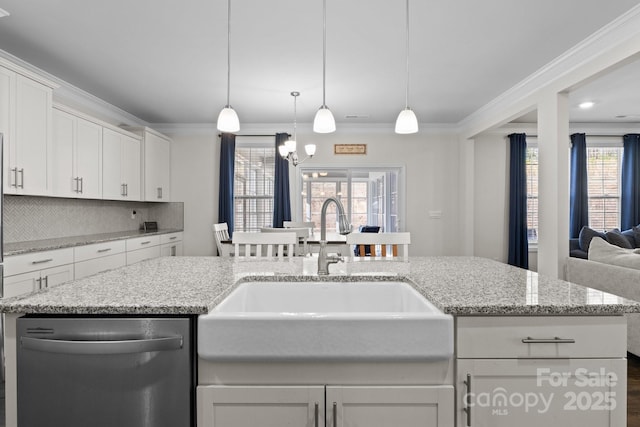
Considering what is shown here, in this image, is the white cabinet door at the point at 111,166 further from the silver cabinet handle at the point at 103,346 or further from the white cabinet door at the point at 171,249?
the silver cabinet handle at the point at 103,346

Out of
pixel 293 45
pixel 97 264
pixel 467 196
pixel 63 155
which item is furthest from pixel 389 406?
pixel 467 196

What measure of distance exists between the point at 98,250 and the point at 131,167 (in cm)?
147

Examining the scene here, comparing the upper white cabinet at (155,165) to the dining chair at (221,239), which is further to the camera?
the upper white cabinet at (155,165)

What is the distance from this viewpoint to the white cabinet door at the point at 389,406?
1.07 metres

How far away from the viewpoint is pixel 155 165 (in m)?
5.39

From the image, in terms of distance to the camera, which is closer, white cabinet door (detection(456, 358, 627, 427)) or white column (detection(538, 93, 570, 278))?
white cabinet door (detection(456, 358, 627, 427))

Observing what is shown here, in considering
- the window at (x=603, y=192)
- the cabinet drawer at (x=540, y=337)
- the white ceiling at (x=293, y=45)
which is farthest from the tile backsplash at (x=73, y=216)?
the window at (x=603, y=192)

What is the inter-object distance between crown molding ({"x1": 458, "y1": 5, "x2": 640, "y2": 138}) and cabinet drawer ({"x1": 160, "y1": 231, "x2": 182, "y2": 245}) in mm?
4609

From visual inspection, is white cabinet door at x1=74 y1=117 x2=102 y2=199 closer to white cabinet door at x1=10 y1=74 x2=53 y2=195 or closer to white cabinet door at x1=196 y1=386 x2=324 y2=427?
white cabinet door at x1=10 y1=74 x2=53 y2=195

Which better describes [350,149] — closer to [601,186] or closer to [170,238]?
[170,238]

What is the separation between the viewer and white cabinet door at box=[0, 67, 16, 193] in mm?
2725

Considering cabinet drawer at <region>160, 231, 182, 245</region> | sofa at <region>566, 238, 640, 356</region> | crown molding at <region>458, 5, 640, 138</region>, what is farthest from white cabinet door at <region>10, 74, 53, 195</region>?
sofa at <region>566, 238, 640, 356</region>

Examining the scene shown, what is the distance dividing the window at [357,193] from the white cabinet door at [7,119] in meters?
3.79

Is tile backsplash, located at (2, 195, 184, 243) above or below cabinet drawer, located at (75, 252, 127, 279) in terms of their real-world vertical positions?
above
